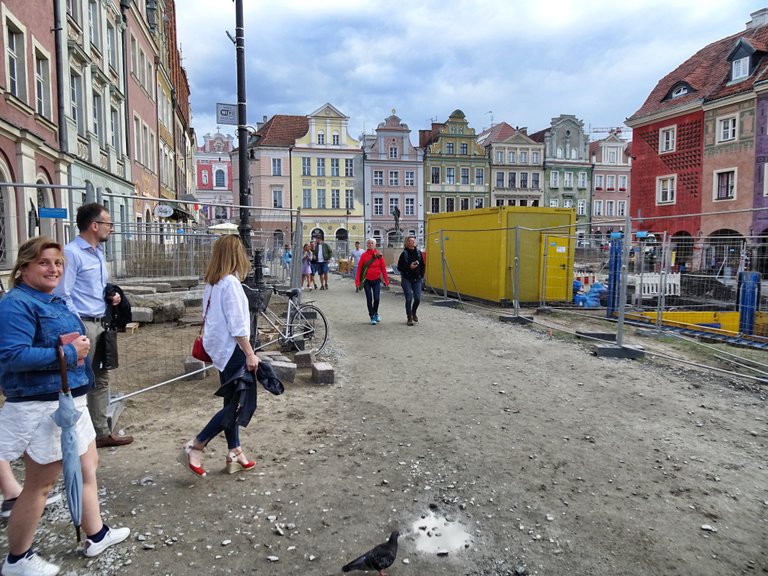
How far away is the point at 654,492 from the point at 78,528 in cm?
357

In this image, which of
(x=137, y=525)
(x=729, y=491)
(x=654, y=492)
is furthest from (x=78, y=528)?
(x=729, y=491)

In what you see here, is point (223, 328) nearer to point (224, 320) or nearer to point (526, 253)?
point (224, 320)

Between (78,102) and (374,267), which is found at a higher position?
(78,102)

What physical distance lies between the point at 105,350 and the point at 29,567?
1.76 metres

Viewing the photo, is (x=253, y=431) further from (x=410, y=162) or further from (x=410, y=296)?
(x=410, y=162)

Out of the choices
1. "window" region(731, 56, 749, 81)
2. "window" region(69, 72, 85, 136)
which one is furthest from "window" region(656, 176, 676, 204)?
"window" region(69, 72, 85, 136)

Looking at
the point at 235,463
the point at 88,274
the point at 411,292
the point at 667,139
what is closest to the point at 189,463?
the point at 235,463

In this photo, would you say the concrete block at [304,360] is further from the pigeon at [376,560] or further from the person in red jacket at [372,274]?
the pigeon at [376,560]

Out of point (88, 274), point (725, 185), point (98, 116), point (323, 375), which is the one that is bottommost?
point (323, 375)

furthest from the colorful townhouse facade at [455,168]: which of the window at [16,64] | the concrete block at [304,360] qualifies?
the concrete block at [304,360]

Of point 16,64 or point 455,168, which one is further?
point 455,168

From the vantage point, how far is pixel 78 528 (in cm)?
283

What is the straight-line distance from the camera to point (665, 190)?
112 feet

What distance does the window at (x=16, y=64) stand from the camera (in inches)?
498
